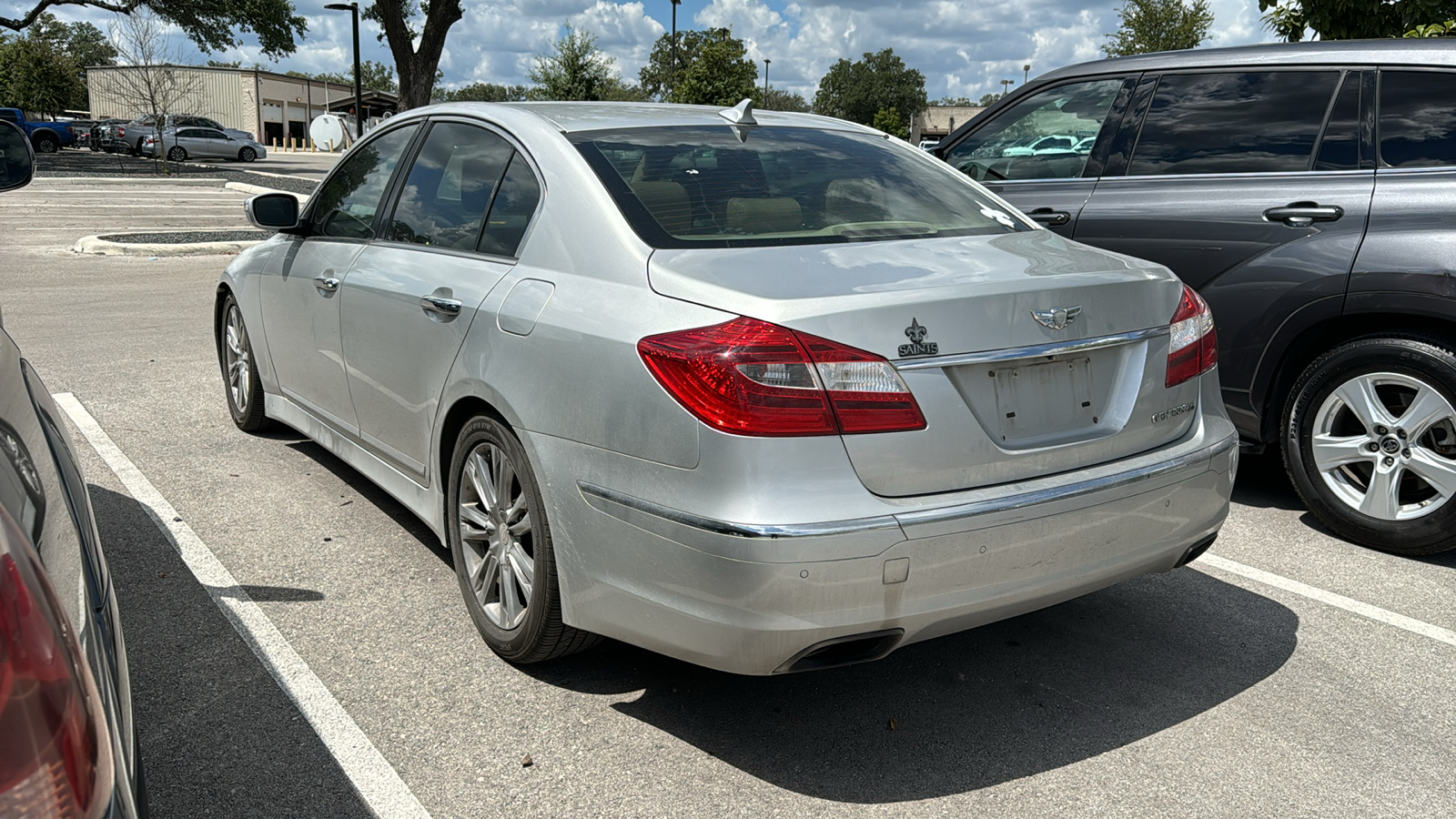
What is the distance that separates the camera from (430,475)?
3766 mm

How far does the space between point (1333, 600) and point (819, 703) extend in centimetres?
206

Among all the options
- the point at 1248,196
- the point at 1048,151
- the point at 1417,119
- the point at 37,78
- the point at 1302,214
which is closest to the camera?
the point at 1417,119

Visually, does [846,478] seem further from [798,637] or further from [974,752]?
[974,752]

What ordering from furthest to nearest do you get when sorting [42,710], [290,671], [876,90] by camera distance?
[876,90]
[290,671]
[42,710]

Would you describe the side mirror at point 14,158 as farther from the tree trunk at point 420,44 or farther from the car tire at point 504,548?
the tree trunk at point 420,44

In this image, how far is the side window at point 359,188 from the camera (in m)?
4.42

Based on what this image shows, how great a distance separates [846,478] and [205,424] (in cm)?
472

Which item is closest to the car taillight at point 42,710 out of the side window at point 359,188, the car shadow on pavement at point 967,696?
the car shadow on pavement at point 967,696

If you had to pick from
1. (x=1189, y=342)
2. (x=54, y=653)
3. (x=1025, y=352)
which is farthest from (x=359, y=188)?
(x=54, y=653)

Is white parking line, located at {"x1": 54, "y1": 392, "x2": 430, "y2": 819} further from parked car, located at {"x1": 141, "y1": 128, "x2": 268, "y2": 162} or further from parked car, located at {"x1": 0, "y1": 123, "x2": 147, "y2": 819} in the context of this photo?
parked car, located at {"x1": 141, "y1": 128, "x2": 268, "y2": 162}

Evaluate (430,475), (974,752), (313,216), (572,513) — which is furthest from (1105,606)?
(313,216)

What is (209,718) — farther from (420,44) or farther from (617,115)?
(420,44)

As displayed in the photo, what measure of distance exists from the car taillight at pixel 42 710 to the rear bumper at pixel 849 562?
143 centimetres

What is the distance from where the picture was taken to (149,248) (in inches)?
588
